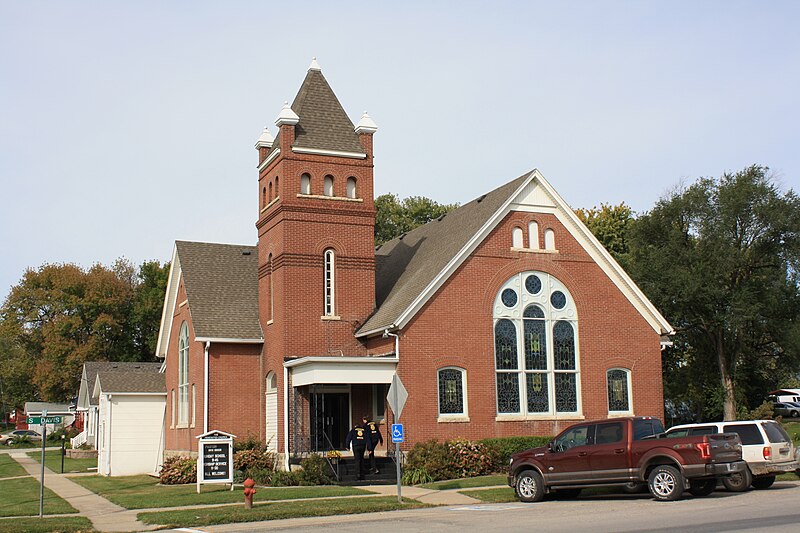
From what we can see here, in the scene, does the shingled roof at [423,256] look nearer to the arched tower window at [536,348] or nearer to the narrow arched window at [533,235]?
the narrow arched window at [533,235]

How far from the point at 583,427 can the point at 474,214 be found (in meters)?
13.4

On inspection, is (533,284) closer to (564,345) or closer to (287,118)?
(564,345)

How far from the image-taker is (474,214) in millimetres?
32750

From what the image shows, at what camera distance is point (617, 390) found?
31.3 m

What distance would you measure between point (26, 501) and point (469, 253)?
15.0 metres

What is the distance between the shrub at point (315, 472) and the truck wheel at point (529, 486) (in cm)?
739

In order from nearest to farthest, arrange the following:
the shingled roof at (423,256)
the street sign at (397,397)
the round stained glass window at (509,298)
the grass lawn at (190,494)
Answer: the street sign at (397,397) → the grass lawn at (190,494) → the shingled roof at (423,256) → the round stained glass window at (509,298)

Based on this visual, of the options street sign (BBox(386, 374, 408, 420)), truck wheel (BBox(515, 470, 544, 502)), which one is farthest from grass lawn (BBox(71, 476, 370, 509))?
truck wheel (BBox(515, 470, 544, 502))

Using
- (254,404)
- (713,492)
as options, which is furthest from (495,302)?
(713,492)

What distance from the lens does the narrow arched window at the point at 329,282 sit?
102ft

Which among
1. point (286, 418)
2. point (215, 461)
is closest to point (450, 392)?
point (286, 418)

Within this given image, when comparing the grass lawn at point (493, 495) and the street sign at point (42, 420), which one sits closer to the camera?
the street sign at point (42, 420)

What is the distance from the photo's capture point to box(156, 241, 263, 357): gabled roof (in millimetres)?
32125

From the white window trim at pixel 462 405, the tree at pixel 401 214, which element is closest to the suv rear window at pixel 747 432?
the white window trim at pixel 462 405
